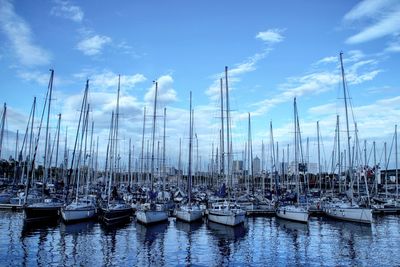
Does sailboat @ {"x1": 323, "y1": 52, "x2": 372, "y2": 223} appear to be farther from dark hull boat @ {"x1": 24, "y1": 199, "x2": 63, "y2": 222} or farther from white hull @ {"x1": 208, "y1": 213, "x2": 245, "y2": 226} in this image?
dark hull boat @ {"x1": 24, "y1": 199, "x2": 63, "y2": 222}

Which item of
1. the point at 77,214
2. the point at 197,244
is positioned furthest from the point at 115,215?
the point at 197,244

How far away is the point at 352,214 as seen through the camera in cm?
5106

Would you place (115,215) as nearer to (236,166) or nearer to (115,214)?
(115,214)

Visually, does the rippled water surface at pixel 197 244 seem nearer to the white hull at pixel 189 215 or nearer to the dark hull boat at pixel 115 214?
the white hull at pixel 189 215

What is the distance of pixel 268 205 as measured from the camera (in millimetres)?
66062

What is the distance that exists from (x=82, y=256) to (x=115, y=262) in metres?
3.20

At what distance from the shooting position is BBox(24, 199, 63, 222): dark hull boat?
44.0 metres

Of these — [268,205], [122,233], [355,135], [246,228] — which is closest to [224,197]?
[246,228]

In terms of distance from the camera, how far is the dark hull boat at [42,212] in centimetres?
4399

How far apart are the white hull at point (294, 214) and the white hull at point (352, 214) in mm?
6213

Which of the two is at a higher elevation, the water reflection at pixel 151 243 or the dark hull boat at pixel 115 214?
the dark hull boat at pixel 115 214

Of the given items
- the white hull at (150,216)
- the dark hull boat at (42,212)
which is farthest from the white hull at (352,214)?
the dark hull boat at (42,212)

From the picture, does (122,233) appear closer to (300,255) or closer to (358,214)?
(300,255)

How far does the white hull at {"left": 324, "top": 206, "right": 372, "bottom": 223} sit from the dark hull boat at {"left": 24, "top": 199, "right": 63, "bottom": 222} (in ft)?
124
